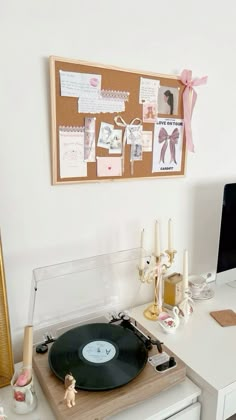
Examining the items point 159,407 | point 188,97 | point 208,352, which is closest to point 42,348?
point 159,407

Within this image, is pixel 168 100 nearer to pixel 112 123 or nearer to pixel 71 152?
pixel 112 123

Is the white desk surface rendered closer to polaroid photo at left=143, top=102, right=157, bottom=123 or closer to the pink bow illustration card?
the pink bow illustration card

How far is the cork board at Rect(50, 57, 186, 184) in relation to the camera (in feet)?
3.17

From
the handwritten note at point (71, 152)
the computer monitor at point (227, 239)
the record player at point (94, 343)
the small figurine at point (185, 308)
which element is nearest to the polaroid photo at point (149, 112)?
the handwritten note at point (71, 152)

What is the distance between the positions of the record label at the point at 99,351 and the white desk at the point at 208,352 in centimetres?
20

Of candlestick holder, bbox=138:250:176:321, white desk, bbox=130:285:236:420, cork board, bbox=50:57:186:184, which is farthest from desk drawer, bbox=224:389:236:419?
cork board, bbox=50:57:186:184

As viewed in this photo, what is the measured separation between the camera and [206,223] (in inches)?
55.9

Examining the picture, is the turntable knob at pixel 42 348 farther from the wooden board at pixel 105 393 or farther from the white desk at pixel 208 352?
the white desk at pixel 208 352

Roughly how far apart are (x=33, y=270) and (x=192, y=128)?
826mm

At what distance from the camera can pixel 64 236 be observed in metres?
1.06

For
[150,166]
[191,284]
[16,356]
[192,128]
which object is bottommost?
[16,356]

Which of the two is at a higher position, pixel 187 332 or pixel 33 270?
pixel 33 270

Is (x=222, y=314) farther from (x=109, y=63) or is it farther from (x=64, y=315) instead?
(x=109, y=63)

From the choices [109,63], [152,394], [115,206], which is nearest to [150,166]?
[115,206]
